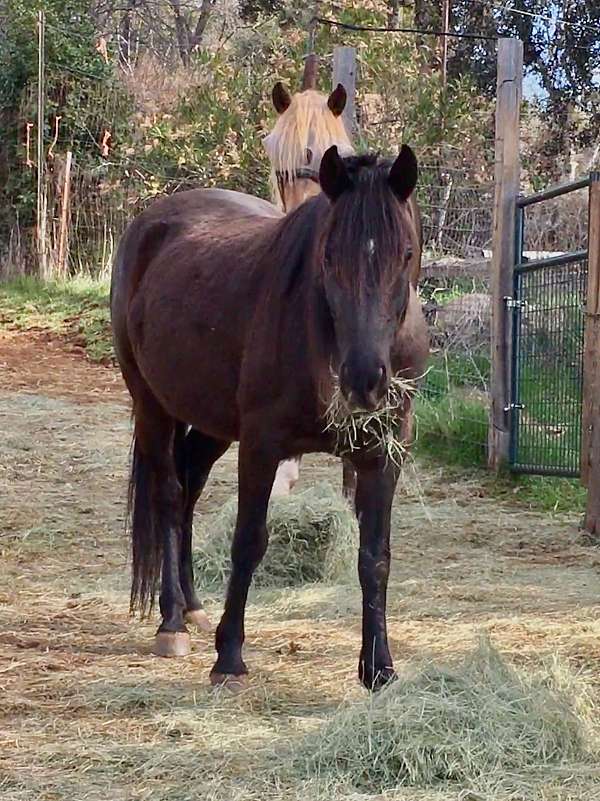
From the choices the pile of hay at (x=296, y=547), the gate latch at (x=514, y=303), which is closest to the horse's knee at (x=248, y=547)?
the pile of hay at (x=296, y=547)

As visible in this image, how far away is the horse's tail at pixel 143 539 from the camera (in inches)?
175

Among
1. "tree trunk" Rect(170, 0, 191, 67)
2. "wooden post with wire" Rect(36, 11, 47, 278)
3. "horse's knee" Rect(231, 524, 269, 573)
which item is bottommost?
"horse's knee" Rect(231, 524, 269, 573)

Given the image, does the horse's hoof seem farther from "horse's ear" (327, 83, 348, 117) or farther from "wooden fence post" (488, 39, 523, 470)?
"wooden fence post" (488, 39, 523, 470)

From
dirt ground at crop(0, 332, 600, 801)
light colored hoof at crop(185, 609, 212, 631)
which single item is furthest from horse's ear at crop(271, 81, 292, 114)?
light colored hoof at crop(185, 609, 212, 631)

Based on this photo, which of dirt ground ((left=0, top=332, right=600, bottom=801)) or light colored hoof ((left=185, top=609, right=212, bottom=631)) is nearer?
dirt ground ((left=0, top=332, right=600, bottom=801))

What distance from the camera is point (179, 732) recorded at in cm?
319

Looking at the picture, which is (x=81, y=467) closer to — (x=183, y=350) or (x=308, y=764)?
(x=183, y=350)

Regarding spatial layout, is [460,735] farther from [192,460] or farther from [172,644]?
[192,460]

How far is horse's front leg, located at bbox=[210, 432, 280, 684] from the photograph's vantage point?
11.9 feet

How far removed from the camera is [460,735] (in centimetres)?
287

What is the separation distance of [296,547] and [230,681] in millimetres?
1611

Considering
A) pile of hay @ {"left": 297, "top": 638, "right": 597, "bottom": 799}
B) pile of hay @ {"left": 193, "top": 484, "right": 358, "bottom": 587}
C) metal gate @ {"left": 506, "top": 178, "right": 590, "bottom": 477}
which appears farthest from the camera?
metal gate @ {"left": 506, "top": 178, "right": 590, "bottom": 477}

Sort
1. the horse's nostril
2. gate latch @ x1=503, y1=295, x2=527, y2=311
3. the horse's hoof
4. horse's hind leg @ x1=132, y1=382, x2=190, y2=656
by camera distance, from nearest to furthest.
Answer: the horse's nostril < the horse's hoof < horse's hind leg @ x1=132, y1=382, x2=190, y2=656 < gate latch @ x1=503, y1=295, x2=527, y2=311

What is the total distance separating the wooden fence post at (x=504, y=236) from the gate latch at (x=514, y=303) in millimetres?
27
